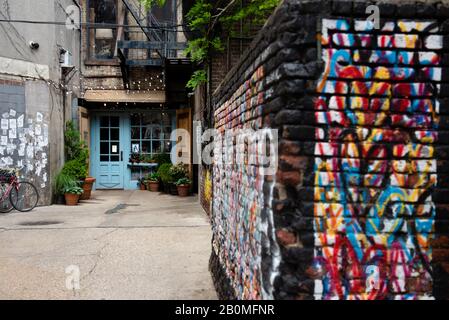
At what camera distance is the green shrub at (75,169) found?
12711 millimetres

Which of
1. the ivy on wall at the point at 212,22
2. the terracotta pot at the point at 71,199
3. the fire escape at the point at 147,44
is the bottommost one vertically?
Answer: the terracotta pot at the point at 71,199

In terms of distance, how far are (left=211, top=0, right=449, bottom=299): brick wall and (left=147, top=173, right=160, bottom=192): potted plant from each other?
13.0 m

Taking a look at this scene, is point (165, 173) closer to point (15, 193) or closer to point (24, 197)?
point (24, 197)

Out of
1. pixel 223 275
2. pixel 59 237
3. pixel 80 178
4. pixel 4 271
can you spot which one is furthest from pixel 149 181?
pixel 223 275

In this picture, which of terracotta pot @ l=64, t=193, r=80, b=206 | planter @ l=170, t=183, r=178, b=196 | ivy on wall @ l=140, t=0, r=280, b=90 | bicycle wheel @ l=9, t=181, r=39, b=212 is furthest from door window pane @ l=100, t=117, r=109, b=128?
ivy on wall @ l=140, t=0, r=280, b=90

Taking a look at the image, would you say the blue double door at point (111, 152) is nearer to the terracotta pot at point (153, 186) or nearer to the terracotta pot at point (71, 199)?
the terracotta pot at point (153, 186)

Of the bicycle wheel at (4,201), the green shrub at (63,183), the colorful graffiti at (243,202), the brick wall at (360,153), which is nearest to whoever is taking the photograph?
the brick wall at (360,153)

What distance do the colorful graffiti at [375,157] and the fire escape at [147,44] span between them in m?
9.98

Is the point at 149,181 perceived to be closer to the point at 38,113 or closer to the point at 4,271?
the point at 38,113

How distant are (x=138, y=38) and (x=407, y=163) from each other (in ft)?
45.6

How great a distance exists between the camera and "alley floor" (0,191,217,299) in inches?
193

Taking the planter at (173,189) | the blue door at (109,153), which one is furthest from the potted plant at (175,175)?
the blue door at (109,153)

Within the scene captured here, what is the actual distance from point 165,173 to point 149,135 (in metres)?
Result: 2.31
